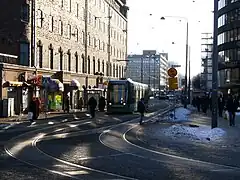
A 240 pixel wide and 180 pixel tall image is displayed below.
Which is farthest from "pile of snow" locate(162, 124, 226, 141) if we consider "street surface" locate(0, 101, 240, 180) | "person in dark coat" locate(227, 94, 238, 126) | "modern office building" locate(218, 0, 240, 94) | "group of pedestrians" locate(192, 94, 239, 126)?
"modern office building" locate(218, 0, 240, 94)

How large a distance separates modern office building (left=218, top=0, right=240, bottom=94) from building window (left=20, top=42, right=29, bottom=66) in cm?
4068

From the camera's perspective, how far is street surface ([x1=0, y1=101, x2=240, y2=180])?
38.2ft

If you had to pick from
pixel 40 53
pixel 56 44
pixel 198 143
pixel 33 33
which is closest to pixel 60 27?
pixel 56 44

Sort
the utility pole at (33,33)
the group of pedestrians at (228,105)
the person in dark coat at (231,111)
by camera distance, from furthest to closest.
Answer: the utility pole at (33,33)
the group of pedestrians at (228,105)
the person in dark coat at (231,111)

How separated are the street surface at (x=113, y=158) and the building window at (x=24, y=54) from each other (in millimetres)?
24824

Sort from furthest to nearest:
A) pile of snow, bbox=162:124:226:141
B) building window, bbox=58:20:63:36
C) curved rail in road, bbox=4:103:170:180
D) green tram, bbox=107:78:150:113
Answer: building window, bbox=58:20:63:36 → green tram, bbox=107:78:150:113 → pile of snow, bbox=162:124:226:141 → curved rail in road, bbox=4:103:170:180

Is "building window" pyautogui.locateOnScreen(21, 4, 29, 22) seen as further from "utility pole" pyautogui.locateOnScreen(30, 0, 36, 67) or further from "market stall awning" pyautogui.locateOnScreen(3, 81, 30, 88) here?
"market stall awning" pyautogui.locateOnScreen(3, 81, 30, 88)

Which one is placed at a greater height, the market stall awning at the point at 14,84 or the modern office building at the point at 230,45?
the modern office building at the point at 230,45

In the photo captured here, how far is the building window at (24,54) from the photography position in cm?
4569

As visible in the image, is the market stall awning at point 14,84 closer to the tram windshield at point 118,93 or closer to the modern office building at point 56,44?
the modern office building at point 56,44

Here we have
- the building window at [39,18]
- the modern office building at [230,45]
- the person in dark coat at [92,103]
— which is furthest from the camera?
the modern office building at [230,45]

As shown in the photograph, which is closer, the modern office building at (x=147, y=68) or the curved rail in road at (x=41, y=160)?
the curved rail in road at (x=41, y=160)

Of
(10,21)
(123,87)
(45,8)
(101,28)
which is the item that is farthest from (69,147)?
(101,28)

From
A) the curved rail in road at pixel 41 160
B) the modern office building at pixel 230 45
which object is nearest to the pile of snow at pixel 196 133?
the curved rail in road at pixel 41 160
